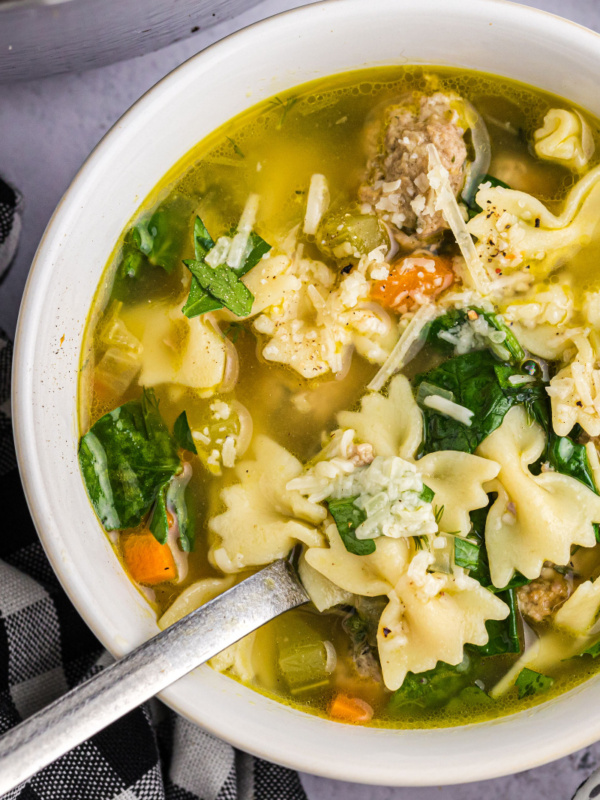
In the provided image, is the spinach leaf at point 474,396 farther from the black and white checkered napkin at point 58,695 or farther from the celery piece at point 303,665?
the black and white checkered napkin at point 58,695

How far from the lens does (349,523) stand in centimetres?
267

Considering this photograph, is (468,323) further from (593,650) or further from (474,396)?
(593,650)

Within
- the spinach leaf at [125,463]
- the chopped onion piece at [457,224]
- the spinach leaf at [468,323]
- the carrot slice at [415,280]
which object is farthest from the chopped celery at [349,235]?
the spinach leaf at [125,463]

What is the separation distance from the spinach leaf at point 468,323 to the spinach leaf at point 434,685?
1.05 meters

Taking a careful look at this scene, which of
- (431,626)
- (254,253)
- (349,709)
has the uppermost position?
(254,253)

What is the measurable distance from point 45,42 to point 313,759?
8.16ft

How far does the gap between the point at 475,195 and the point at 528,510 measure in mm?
1093

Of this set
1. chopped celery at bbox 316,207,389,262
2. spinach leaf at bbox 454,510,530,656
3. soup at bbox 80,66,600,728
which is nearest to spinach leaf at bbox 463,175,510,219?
soup at bbox 80,66,600,728

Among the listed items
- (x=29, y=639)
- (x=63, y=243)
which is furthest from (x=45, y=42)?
(x=29, y=639)

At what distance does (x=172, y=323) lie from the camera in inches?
113

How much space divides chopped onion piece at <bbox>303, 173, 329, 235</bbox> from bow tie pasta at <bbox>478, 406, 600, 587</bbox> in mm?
→ 940

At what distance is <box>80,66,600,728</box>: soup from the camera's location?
2.71m

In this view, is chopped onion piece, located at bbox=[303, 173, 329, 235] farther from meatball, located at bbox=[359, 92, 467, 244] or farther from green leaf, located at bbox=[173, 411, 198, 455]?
green leaf, located at bbox=[173, 411, 198, 455]

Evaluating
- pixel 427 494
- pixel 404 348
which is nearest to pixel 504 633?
pixel 427 494
